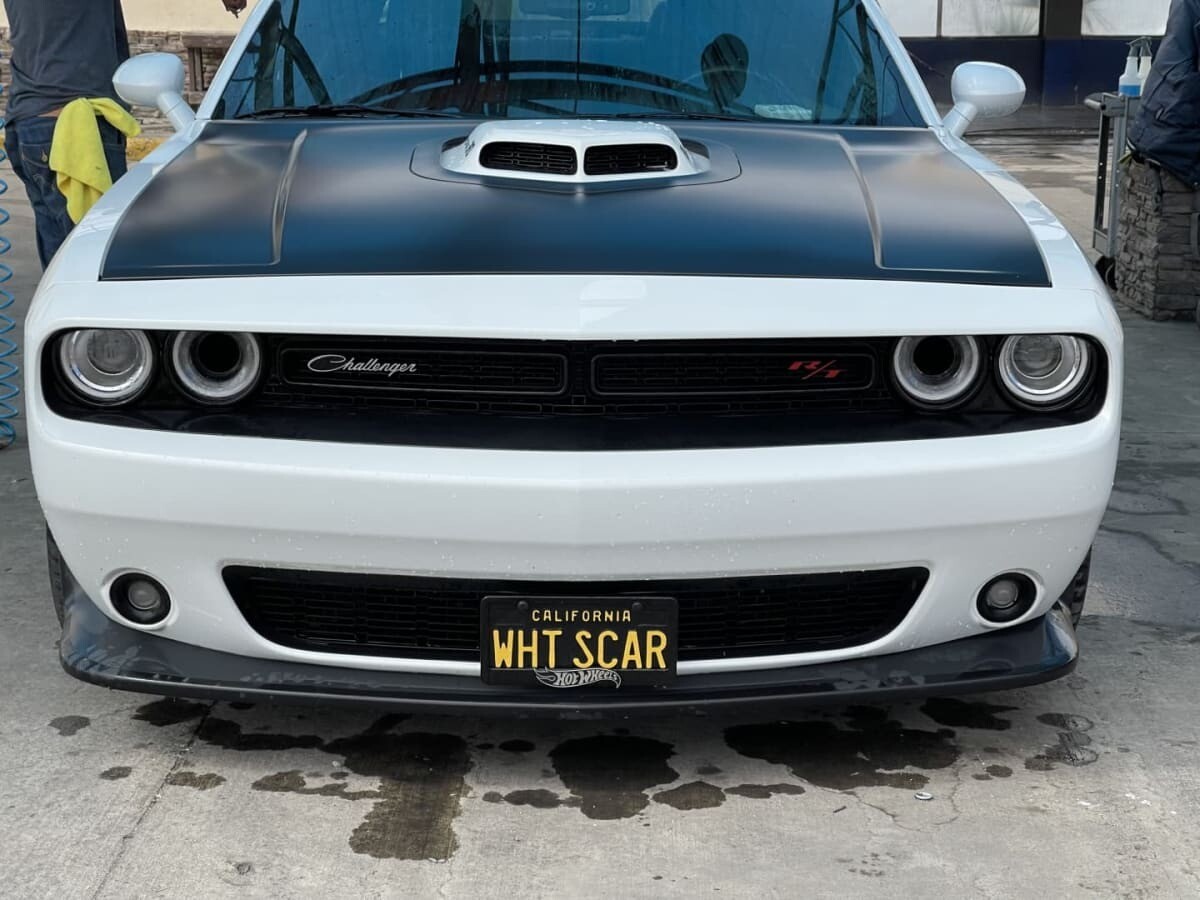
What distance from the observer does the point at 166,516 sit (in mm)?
2867

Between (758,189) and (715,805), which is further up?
(758,189)

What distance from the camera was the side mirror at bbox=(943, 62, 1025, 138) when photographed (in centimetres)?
418

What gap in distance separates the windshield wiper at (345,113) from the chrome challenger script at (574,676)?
57.4 inches

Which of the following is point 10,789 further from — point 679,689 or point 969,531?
point 969,531

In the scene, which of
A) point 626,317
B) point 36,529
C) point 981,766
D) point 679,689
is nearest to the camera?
point 626,317

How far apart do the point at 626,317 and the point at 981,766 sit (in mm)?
1141

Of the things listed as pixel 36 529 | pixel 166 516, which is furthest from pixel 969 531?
pixel 36 529

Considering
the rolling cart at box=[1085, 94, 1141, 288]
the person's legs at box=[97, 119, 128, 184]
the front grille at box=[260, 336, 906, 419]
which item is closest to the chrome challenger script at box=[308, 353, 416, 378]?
Result: the front grille at box=[260, 336, 906, 419]

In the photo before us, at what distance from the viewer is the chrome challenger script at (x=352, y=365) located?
9.46 feet

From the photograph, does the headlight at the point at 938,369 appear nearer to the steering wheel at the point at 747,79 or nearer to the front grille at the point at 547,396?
the front grille at the point at 547,396

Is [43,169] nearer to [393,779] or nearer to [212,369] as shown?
[212,369]

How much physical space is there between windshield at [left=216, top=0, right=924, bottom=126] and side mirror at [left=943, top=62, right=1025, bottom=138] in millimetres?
216

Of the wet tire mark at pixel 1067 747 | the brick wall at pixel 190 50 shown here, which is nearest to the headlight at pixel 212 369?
the wet tire mark at pixel 1067 747

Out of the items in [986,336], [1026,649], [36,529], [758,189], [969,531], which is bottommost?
[36,529]
